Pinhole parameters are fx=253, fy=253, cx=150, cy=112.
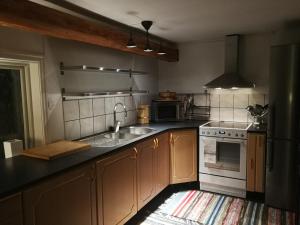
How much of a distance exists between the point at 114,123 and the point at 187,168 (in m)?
1.14

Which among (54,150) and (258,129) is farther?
(258,129)

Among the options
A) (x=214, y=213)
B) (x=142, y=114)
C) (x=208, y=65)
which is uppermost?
(x=208, y=65)

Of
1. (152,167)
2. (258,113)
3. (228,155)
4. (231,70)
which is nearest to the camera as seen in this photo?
(152,167)

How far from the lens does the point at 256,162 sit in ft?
9.75

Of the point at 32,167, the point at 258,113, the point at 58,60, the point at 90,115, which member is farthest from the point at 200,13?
the point at 32,167

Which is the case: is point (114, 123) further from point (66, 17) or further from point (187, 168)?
point (66, 17)

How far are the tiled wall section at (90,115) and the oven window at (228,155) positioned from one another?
126 centimetres

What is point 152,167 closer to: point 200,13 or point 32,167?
point 32,167

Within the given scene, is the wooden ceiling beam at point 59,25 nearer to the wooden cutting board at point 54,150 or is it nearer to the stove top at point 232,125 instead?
the wooden cutting board at point 54,150

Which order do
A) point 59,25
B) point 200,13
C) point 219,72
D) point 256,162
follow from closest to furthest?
point 59,25, point 200,13, point 256,162, point 219,72

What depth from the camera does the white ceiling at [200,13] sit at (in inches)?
79.0

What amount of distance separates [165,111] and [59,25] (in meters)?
2.12

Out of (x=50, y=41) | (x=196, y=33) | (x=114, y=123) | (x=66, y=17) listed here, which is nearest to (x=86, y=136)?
(x=114, y=123)

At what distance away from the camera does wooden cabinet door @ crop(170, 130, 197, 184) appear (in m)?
3.27
